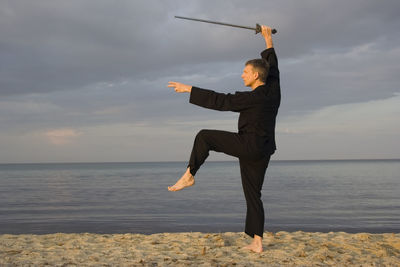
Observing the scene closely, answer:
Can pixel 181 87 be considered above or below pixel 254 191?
above

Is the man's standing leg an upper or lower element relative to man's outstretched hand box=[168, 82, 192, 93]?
lower

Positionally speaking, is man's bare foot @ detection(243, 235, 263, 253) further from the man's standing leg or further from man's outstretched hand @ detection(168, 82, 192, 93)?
man's outstretched hand @ detection(168, 82, 192, 93)

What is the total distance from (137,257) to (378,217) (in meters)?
9.42

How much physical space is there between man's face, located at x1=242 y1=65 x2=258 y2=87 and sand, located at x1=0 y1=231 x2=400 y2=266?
211 centimetres

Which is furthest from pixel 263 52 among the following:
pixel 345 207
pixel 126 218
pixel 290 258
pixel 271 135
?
pixel 345 207

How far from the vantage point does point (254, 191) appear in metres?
4.75

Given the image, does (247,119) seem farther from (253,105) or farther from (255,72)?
(255,72)

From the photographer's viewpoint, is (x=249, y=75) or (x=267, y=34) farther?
(x=267, y=34)

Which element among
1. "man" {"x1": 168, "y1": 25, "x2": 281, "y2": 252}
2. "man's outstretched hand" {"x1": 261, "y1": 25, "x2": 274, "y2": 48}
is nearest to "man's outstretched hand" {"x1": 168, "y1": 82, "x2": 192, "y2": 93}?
"man" {"x1": 168, "y1": 25, "x2": 281, "y2": 252}

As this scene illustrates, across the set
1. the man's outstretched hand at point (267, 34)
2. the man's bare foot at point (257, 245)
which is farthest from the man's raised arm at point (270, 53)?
the man's bare foot at point (257, 245)

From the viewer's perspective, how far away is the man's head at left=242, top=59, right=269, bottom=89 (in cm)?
443

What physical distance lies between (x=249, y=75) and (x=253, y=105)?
420 millimetres

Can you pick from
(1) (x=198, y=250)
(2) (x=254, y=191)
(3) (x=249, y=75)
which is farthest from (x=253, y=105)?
(1) (x=198, y=250)

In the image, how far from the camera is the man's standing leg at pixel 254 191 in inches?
184
